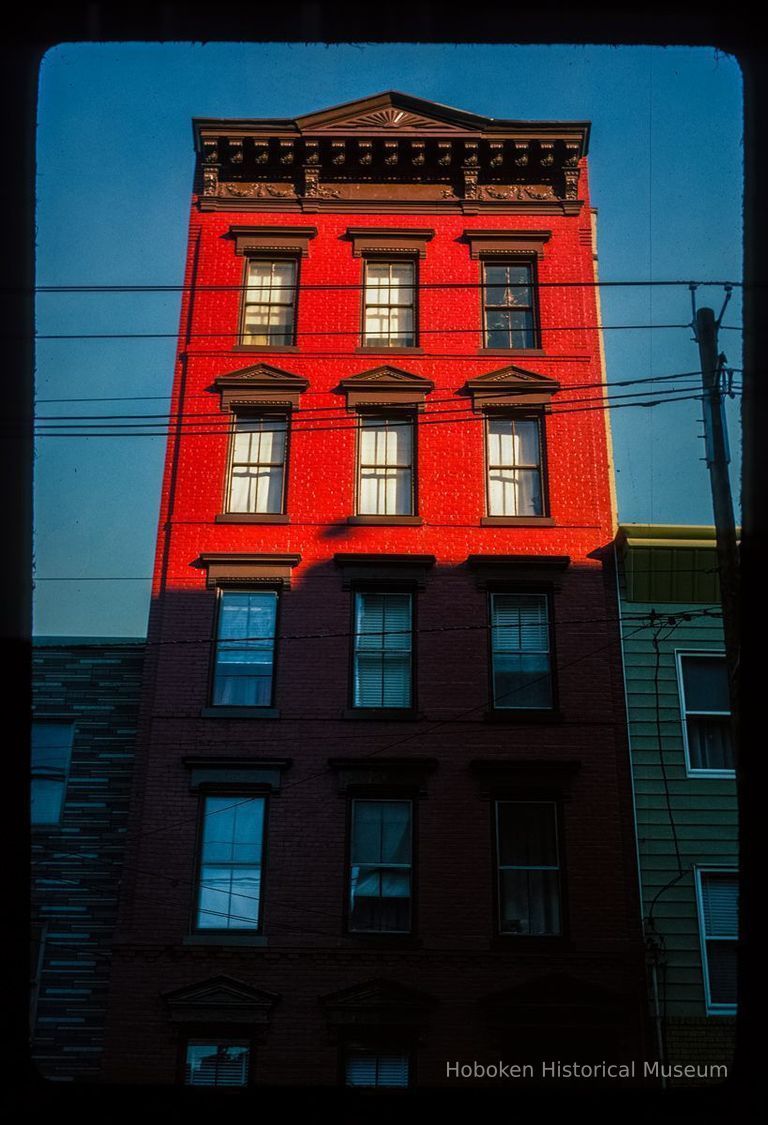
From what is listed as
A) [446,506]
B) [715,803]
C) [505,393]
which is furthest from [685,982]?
[505,393]

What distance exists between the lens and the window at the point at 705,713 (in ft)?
44.4

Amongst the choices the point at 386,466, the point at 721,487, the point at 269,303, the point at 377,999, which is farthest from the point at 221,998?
the point at 269,303

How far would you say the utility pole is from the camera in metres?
8.81

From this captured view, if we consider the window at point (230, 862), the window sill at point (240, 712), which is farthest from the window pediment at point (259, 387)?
the window at point (230, 862)

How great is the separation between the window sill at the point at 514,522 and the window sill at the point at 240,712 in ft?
12.7

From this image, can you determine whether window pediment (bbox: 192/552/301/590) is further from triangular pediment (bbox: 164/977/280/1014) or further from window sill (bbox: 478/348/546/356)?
triangular pediment (bbox: 164/977/280/1014)

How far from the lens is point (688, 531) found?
47.1 feet

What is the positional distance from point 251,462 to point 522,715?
5325 millimetres

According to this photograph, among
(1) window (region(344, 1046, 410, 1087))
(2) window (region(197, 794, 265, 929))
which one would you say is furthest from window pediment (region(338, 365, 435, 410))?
(1) window (region(344, 1046, 410, 1087))

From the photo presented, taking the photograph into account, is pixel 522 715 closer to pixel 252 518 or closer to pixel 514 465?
pixel 514 465

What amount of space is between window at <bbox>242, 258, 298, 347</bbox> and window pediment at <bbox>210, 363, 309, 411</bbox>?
31.4 inches

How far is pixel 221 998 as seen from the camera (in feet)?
40.5

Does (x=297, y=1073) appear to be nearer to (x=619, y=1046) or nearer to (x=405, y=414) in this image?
(x=619, y=1046)

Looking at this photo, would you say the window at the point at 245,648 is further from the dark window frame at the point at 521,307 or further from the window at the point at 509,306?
the window at the point at 509,306
